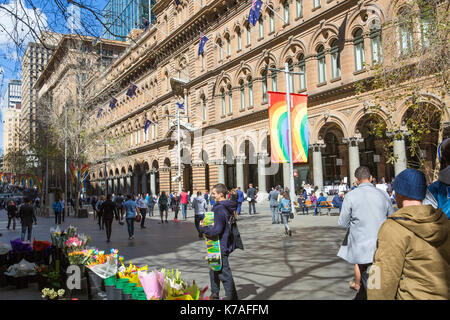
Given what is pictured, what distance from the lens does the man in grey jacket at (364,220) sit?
16.3ft

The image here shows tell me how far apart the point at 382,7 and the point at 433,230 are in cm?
2344

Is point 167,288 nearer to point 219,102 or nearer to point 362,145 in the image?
point 362,145

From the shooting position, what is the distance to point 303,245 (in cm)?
1133

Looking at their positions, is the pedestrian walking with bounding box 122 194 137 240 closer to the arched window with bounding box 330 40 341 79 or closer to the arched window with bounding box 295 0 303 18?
the arched window with bounding box 330 40 341 79

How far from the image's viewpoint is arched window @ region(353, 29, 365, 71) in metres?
23.8

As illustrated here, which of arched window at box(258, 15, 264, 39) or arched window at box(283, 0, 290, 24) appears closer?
arched window at box(283, 0, 290, 24)

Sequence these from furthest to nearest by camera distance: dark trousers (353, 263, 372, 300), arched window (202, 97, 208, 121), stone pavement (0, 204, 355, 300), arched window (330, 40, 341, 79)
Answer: arched window (202, 97, 208, 121) < arched window (330, 40, 341, 79) < stone pavement (0, 204, 355, 300) < dark trousers (353, 263, 372, 300)

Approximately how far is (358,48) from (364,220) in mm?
21830

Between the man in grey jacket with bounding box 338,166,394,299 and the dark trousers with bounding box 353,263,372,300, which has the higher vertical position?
the man in grey jacket with bounding box 338,166,394,299

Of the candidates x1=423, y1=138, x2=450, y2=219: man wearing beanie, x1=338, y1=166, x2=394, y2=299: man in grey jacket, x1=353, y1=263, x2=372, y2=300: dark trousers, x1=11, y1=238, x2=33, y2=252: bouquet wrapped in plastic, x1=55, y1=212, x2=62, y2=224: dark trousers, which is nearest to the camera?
x1=423, y1=138, x2=450, y2=219: man wearing beanie

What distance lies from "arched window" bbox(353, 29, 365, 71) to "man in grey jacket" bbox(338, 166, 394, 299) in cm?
2082

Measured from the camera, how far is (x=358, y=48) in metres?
24.1

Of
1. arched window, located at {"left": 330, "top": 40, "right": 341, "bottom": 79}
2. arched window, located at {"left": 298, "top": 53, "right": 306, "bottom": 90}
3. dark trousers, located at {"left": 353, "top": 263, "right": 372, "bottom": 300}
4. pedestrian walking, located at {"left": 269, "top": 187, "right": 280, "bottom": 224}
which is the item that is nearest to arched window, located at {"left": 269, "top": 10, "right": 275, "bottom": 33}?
arched window, located at {"left": 298, "top": 53, "right": 306, "bottom": 90}
